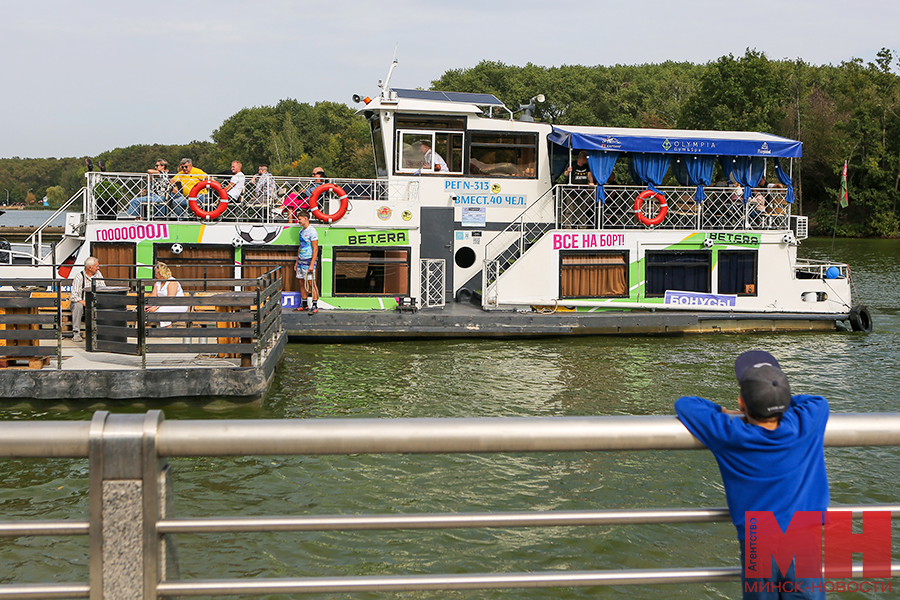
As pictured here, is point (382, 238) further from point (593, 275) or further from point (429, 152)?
point (593, 275)

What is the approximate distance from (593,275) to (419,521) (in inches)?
636

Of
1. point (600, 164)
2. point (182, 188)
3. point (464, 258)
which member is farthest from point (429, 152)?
point (182, 188)

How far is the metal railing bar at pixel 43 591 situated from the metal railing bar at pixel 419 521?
29 cm

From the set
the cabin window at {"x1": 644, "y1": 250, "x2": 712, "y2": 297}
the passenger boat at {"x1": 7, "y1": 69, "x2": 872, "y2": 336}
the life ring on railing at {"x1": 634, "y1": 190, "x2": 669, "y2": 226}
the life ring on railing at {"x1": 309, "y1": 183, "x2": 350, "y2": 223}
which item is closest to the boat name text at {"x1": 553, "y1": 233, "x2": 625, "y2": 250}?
the passenger boat at {"x1": 7, "y1": 69, "x2": 872, "y2": 336}

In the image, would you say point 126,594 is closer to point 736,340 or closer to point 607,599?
point 607,599

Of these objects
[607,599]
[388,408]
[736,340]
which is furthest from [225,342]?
[736,340]

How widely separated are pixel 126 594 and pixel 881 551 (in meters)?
2.45

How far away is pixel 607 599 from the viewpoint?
635 centimetres

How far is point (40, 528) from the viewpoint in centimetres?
220

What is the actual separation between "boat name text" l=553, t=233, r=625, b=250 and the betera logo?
15.2m

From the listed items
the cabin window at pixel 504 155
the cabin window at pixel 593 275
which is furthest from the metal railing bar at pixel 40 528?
the cabin window at pixel 504 155

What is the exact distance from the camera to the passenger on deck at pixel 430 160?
1830 cm

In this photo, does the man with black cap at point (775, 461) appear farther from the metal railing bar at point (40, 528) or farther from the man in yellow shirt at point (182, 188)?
the man in yellow shirt at point (182, 188)

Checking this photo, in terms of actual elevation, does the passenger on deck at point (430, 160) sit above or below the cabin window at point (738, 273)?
above
